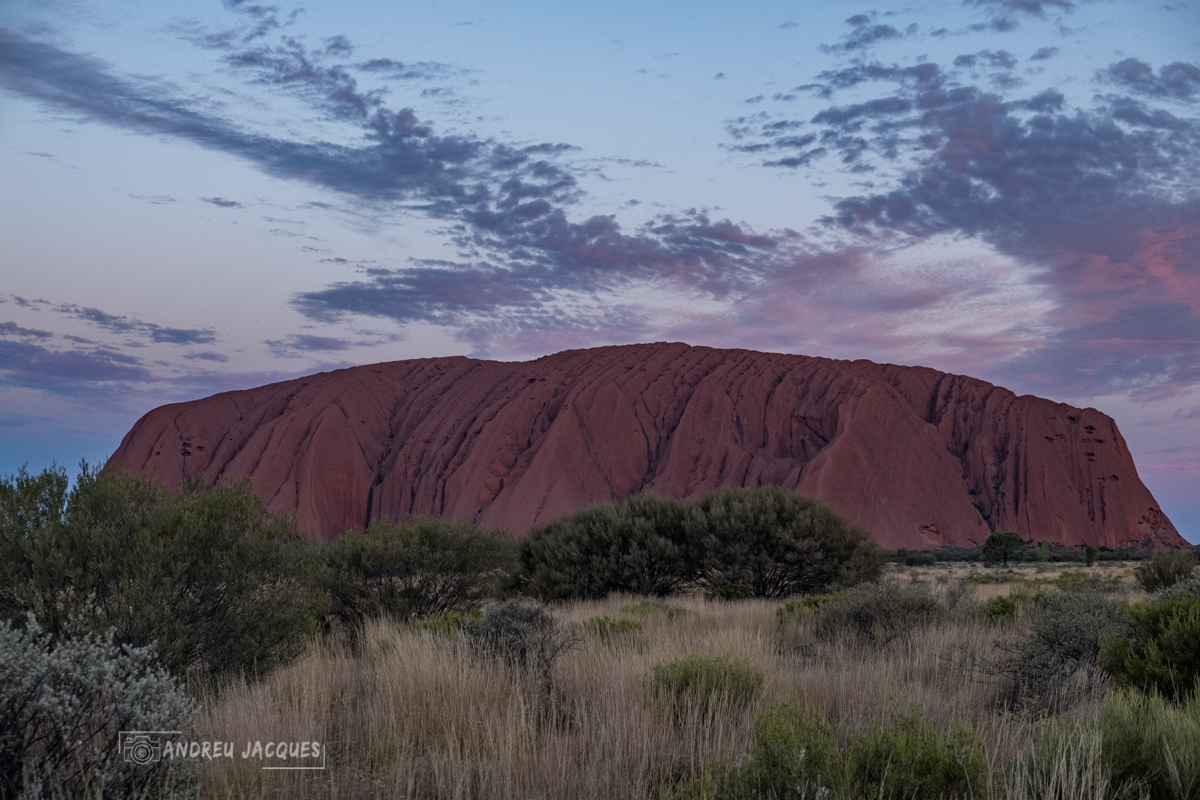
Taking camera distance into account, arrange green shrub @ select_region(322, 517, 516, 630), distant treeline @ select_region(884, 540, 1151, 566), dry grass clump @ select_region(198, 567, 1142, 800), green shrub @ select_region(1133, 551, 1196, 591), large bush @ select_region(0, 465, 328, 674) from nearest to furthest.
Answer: dry grass clump @ select_region(198, 567, 1142, 800) → large bush @ select_region(0, 465, 328, 674) → green shrub @ select_region(322, 517, 516, 630) → green shrub @ select_region(1133, 551, 1196, 591) → distant treeline @ select_region(884, 540, 1151, 566)

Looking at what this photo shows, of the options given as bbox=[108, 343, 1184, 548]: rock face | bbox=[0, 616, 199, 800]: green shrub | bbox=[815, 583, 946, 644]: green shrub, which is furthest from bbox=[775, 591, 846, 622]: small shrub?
bbox=[108, 343, 1184, 548]: rock face

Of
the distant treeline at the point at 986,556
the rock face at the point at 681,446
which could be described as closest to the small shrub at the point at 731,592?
the distant treeline at the point at 986,556

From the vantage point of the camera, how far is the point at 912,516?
53.9 metres

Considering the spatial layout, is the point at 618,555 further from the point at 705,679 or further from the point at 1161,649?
the point at 1161,649

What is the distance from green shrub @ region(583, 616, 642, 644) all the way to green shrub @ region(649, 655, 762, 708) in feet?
6.99

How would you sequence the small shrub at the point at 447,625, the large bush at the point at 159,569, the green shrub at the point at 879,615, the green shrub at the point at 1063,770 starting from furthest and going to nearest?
the green shrub at the point at 879,615
the small shrub at the point at 447,625
the large bush at the point at 159,569
the green shrub at the point at 1063,770

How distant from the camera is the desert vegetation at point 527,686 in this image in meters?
3.44

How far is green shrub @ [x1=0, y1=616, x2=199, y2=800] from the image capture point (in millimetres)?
3285

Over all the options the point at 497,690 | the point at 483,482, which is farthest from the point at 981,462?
the point at 497,690

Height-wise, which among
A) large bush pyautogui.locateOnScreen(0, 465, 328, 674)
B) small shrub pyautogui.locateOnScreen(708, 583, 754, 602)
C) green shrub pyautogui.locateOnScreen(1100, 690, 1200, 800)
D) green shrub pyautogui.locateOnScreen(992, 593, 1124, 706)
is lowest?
small shrub pyautogui.locateOnScreen(708, 583, 754, 602)

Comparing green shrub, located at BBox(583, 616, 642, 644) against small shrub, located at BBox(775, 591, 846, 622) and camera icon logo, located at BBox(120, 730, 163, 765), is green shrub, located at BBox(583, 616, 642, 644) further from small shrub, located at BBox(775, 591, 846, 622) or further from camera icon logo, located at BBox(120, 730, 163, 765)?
camera icon logo, located at BBox(120, 730, 163, 765)

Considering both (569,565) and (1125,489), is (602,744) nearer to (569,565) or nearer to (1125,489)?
(569,565)

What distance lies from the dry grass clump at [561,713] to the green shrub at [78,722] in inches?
17.9

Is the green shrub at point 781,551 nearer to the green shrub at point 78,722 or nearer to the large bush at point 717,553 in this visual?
the large bush at point 717,553
